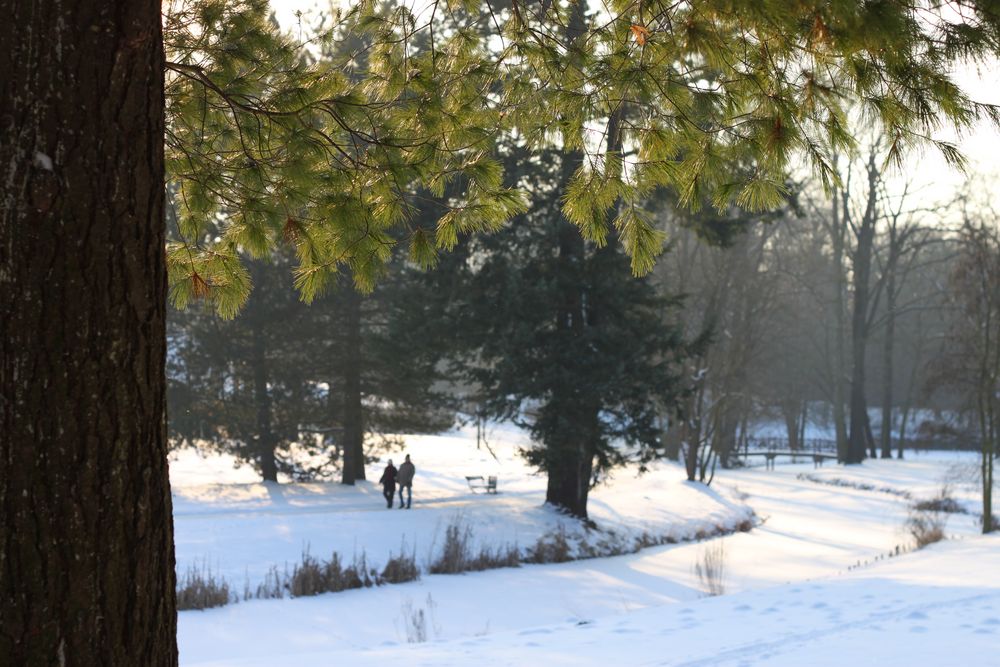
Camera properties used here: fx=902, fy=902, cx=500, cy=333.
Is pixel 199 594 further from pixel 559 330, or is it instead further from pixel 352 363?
pixel 352 363

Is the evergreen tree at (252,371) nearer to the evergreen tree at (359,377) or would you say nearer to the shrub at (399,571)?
the evergreen tree at (359,377)

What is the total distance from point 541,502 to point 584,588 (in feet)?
22.2

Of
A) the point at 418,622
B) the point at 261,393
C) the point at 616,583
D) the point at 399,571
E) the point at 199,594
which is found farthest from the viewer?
the point at 261,393

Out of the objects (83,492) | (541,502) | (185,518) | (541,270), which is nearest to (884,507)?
(541,502)

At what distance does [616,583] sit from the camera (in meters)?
14.7

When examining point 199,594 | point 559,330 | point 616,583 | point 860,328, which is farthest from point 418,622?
point 860,328

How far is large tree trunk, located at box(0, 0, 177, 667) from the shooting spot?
259 centimetres

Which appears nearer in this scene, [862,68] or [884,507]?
[862,68]

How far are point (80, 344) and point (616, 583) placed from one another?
13.1 m

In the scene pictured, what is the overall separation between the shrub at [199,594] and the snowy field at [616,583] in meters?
0.22

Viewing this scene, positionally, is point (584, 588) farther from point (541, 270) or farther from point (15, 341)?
point (15, 341)

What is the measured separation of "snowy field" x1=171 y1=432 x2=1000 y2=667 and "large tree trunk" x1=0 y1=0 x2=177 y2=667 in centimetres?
478

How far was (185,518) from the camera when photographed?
59.9 feet

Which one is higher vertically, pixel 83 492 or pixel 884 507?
pixel 83 492
